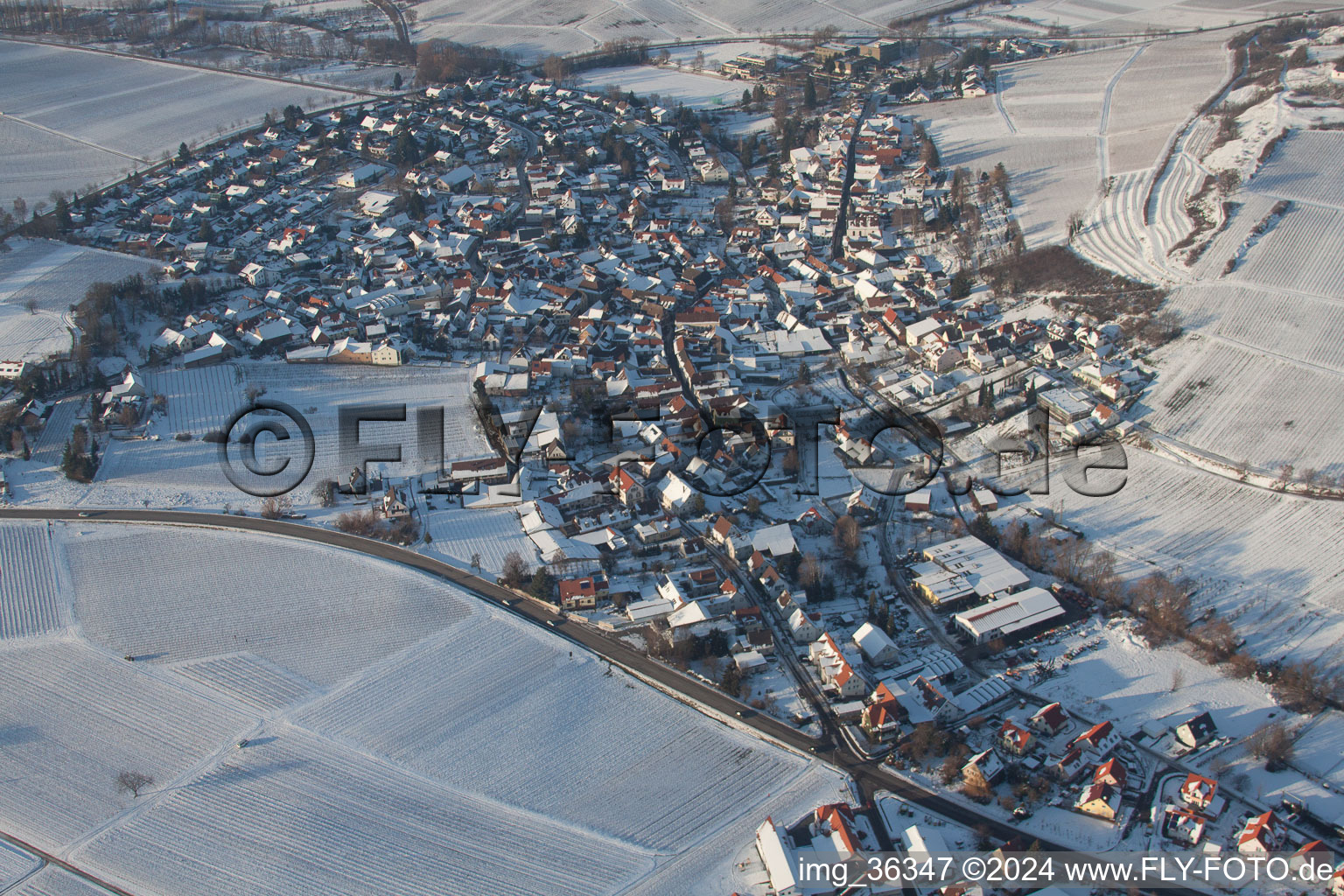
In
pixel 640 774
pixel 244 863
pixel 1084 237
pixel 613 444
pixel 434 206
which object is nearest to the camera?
pixel 244 863

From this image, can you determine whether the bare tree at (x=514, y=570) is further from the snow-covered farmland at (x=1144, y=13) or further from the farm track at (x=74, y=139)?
the snow-covered farmland at (x=1144, y=13)

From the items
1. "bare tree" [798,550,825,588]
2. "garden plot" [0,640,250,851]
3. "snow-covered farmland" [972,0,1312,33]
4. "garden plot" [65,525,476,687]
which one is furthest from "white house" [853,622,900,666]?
"snow-covered farmland" [972,0,1312,33]

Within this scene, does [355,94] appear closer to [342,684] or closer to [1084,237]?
[1084,237]

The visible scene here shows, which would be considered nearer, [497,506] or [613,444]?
[497,506]

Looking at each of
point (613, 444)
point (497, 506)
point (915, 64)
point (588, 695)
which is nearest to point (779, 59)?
point (915, 64)

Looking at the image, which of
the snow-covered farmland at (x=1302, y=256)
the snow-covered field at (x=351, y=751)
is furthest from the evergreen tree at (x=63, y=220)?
the snow-covered farmland at (x=1302, y=256)

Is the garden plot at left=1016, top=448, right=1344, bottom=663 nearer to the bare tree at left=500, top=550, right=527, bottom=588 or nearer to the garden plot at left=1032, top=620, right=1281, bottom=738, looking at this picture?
the garden plot at left=1032, top=620, right=1281, bottom=738
